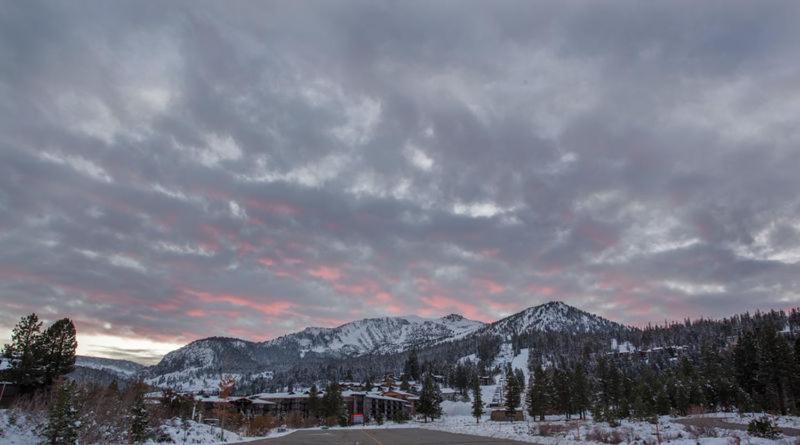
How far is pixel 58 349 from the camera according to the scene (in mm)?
52312

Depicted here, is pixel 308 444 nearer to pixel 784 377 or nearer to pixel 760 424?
pixel 760 424

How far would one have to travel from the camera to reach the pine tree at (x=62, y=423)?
26625 millimetres

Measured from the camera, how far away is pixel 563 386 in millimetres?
97688

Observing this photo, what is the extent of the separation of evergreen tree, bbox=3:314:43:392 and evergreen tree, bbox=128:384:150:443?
20.3 meters

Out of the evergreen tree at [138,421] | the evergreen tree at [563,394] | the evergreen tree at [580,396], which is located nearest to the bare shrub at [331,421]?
the evergreen tree at [563,394]

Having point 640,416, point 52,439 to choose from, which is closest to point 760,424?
point 52,439

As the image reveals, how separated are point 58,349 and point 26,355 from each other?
330cm

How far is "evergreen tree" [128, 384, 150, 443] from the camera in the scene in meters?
34.5

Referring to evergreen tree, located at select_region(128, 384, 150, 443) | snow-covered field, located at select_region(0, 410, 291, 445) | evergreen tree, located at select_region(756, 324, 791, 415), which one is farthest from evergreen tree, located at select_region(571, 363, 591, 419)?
evergreen tree, located at select_region(128, 384, 150, 443)

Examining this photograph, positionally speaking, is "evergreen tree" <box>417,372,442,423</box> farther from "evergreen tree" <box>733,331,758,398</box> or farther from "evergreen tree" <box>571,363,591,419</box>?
"evergreen tree" <box>733,331,758,398</box>

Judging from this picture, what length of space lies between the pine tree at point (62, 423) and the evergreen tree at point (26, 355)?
27.9m

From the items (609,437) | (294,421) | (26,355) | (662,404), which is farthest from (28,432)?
(662,404)

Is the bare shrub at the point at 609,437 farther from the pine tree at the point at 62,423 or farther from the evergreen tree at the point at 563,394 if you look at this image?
the evergreen tree at the point at 563,394

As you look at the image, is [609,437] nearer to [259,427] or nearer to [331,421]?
[259,427]
